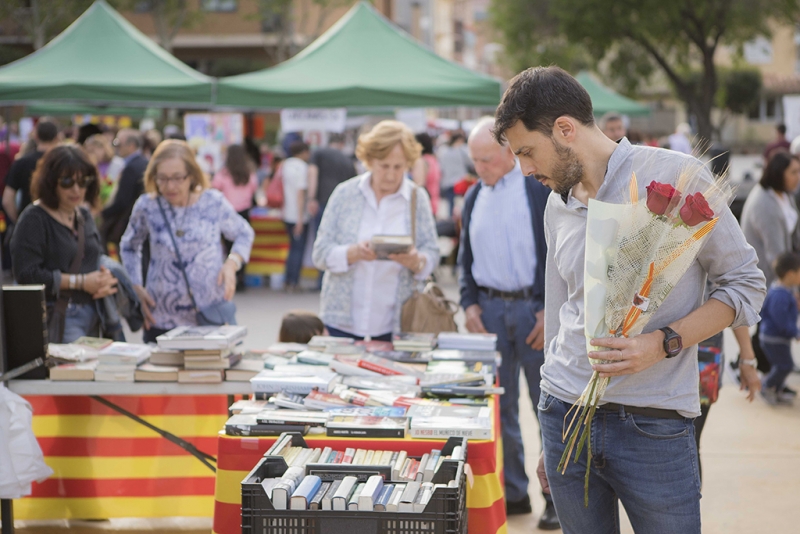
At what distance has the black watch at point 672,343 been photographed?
6.90 feet

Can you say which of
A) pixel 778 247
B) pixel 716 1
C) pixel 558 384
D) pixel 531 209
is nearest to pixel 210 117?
pixel 778 247

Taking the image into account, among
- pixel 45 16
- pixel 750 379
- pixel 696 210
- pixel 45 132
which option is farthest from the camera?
pixel 45 16

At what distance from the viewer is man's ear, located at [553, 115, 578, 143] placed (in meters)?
2.17

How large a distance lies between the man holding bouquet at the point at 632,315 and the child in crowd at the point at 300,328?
2.59 metres

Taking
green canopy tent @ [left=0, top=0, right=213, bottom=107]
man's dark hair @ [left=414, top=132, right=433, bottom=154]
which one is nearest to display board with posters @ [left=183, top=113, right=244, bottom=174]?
green canopy tent @ [left=0, top=0, right=213, bottom=107]

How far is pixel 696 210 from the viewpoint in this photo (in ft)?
6.44

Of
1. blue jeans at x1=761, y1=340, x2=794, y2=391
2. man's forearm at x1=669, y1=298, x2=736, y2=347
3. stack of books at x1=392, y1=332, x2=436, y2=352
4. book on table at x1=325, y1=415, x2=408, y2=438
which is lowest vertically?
blue jeans at x1=761, y1=340, x2=794, y2=391

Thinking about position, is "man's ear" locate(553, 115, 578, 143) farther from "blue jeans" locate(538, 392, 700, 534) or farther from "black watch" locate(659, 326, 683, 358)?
"blue jeans" locate(538, 392, 700, 534)

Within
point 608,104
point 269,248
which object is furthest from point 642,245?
point 608,104

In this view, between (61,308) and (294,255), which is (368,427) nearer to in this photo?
(61,308)

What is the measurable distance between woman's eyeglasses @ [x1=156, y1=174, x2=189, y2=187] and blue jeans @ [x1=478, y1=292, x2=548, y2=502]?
172 cm

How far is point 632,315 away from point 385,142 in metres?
2.65

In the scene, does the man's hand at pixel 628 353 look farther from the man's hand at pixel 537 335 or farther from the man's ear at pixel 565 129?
the man's hand at pixel 537 335

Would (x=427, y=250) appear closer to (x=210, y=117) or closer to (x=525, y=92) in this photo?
(x=525, y=92)
